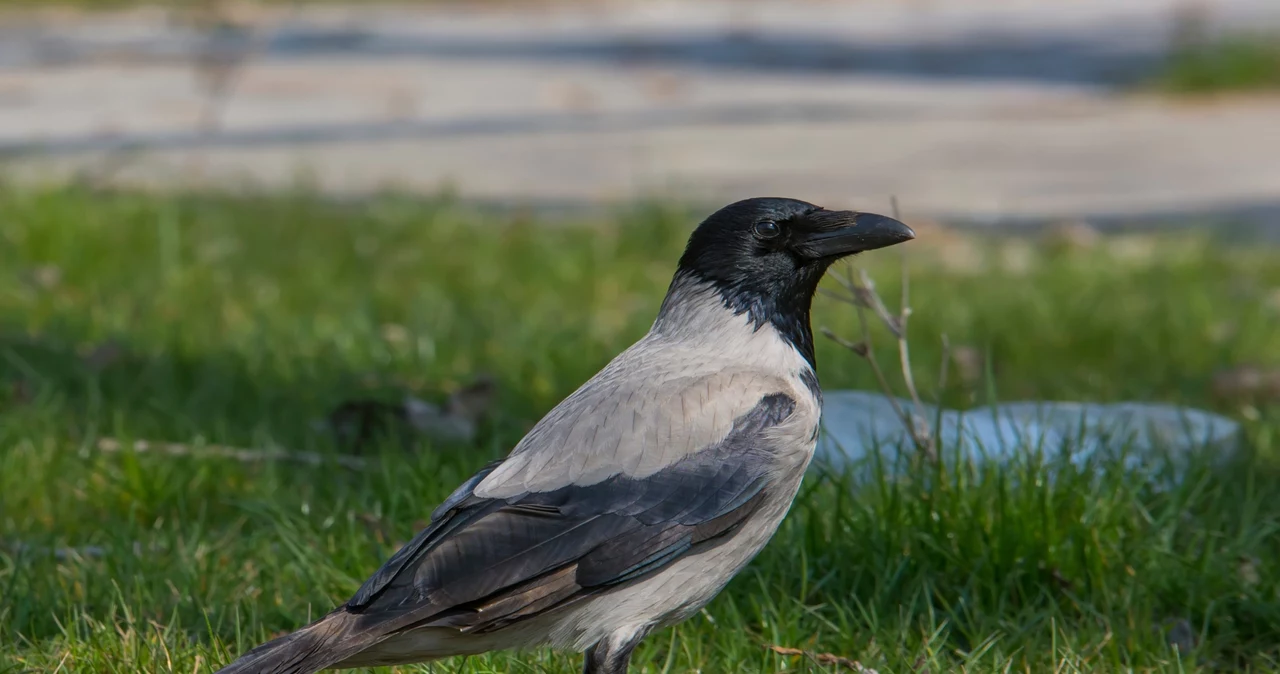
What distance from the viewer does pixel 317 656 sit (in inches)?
98.4

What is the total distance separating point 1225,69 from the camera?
44.1ft

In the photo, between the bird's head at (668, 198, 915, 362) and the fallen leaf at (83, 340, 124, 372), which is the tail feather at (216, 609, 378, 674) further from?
the fallen leaf at (83, 340, 124, 372)

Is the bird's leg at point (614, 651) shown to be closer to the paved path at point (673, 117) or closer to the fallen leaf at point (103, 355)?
the fallen leaf at point (103, 355)

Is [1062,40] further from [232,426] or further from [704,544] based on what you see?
[704,544]

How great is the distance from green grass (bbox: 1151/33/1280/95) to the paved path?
577 millimetres

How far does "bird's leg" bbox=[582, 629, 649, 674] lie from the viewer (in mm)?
2756

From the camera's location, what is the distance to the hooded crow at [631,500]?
2.61 metres

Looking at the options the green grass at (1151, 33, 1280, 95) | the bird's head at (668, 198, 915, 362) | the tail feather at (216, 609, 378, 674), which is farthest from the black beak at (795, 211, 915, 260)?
the green grass at (1151, 33, 1280, 95)

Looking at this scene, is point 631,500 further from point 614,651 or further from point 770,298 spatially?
point 770,298

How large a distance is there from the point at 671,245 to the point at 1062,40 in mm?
13395

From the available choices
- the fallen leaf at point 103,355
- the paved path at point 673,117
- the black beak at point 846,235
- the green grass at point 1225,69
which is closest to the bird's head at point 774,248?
the black beak at point 846,235

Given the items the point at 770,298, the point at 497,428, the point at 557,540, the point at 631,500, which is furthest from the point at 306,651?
the point at 497,428

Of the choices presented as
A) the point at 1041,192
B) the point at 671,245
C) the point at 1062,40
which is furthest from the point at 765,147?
the point at 1062,40

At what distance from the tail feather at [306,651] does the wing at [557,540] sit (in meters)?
0.04
